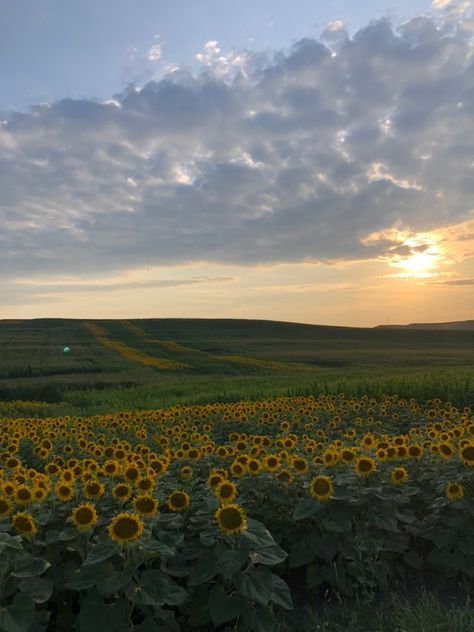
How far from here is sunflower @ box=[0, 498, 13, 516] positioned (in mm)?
4090

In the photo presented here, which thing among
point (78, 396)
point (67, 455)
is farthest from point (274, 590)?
point (78, 396)

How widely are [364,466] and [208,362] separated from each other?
142 feet

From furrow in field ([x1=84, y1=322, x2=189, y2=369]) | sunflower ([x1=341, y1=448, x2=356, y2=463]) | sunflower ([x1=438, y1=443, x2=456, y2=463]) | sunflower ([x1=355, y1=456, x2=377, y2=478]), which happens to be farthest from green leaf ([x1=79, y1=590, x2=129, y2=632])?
furrow in field ([x1=84, y1=322, x2=189, y2=369])

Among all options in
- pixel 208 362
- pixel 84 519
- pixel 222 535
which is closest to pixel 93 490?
pixel 84 519

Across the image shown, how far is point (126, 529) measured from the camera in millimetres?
3451

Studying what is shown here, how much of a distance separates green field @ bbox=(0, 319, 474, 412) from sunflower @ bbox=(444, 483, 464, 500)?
1116 cm

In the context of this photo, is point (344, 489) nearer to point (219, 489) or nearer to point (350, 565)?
point (350, 565)

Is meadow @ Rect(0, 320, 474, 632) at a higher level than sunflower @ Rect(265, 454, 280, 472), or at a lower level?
lower

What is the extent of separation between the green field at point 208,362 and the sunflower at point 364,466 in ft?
37.7

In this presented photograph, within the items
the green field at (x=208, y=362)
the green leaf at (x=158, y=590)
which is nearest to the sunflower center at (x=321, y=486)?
the green leaf at (x=158, y=590)

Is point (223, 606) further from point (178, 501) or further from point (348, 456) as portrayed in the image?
point (348, 456)

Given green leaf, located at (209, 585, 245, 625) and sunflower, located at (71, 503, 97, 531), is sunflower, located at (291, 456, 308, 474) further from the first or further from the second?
sunflower, located at (71, 503, 97, 531)

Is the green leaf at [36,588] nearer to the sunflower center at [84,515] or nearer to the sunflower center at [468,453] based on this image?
the sunflower center at [84,515]

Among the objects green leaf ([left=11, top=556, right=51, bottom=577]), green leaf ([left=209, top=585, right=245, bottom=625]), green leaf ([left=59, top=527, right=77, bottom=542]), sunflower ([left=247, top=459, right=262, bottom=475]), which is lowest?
green leaf ([left=209, top=585, right=245, bottom=625])
